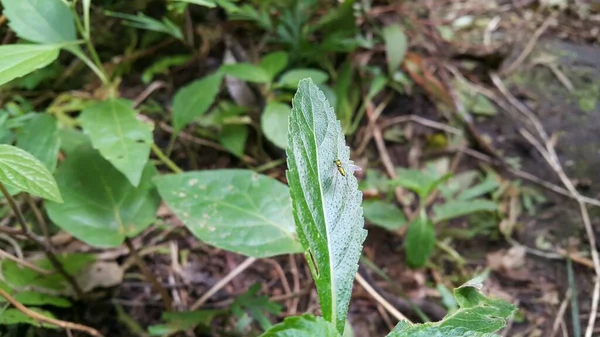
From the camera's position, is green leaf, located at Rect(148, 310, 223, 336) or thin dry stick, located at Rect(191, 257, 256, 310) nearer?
green leaf, located at Rect(148, 310, 223, 336)

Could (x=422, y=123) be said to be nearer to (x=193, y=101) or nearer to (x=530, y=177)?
(x=530, y=177)

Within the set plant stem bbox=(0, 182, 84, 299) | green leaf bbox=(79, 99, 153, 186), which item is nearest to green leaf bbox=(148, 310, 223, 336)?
plant stem bbox=(0, 182, 84, 299)

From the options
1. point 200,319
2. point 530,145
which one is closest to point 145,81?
point 200,319

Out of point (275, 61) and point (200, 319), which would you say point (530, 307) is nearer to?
point (200, 319)

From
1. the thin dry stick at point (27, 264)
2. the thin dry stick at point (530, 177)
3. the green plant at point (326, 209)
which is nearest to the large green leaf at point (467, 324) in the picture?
the green plant at point (326, 209)

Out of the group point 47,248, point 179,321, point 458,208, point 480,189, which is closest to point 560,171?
point 480,189

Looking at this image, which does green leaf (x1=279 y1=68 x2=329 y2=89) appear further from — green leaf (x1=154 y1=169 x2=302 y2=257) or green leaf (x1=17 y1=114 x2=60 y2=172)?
green leaf (x1=17 y1=114 x2=60 y2=172)
